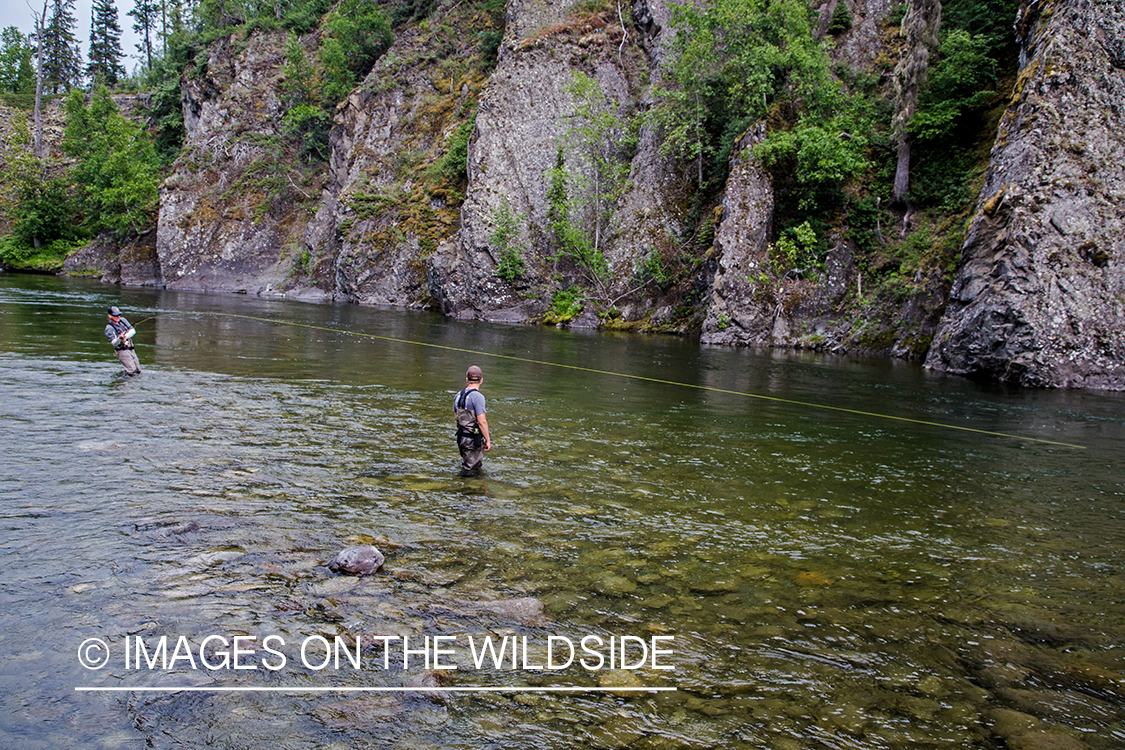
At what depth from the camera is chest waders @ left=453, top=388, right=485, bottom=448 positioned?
798 cm

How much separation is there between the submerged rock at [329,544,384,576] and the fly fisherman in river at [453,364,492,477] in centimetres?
258

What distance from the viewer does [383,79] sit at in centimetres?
5272

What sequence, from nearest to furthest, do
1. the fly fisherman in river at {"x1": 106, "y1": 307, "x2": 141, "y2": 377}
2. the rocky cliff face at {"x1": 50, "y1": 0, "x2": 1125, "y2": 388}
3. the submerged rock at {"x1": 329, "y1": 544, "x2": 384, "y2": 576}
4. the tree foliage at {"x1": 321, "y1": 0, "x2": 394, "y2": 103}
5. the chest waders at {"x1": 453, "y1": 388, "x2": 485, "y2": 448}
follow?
the submerged rock at {"x1": 329, "y1": 544, "x2": 384, "y2": 576} → the chest waders at {"x1": 453, "y1": 388, "x2": 485, "y2": 448} → the fly fisherman in river at {"x1": 106, "y1": 307, "x2": 141, "y2": 377} → the rocky cliff face at {"x1": 50, "y1": 0, "x2": 1125, "y2": 388} → the tree foliage at {"x1": 321, "y1": 0, "x2": 394, "y2": 103}

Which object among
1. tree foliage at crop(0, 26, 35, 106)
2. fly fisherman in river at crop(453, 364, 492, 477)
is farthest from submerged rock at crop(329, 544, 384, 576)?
tree foliage at crop(0, 26, 35, 106)

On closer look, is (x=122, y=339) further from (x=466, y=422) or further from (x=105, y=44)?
(x=105, y=44)

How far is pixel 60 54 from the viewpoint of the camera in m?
93.2

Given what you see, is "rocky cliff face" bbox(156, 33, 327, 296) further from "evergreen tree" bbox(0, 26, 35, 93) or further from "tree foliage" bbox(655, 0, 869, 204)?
"evergreen tree" bbox(0, 26, 35, 93)

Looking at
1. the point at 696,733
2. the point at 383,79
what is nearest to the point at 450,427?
the point at 696,733

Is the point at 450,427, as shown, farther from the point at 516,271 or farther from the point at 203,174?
the point at 203,174

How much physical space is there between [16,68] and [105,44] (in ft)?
51.3

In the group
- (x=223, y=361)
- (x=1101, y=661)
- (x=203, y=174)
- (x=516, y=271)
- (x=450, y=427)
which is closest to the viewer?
(x=1101, y=661)

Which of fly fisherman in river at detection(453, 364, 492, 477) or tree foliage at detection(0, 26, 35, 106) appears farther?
tree foliage at detection(0, 26, 35, 106)

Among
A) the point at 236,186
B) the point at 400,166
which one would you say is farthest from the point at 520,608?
the point at 236,186

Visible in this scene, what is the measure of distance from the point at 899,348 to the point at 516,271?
68.8 ft
